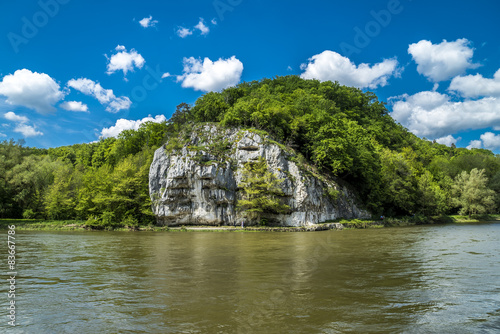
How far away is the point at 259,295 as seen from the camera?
9.51 metres

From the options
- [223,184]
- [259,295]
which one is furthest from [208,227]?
[259,295]

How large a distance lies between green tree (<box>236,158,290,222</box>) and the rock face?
1.05m

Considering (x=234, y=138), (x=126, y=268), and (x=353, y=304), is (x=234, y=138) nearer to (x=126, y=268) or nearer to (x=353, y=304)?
(x=126, y=268)

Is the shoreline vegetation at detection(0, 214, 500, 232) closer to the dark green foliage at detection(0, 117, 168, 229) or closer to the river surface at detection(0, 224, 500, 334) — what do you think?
the dark green foliage at detection(0, 117, 168, 229)

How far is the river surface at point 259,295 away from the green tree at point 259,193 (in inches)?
1101

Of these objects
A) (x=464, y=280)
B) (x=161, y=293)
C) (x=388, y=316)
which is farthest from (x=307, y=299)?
(x=464, y=280)

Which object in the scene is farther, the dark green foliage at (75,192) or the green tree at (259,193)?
the dark green foliage at (75,192)

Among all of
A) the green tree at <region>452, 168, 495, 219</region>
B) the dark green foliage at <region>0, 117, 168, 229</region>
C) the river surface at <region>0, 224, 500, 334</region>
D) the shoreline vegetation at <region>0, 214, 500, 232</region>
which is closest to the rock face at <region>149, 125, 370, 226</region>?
the shoreline vegetation at <region>0, 214, 500, 232</region>

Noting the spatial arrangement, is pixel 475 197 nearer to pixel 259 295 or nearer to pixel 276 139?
pixel 276 139

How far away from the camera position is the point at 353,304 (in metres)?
8.48

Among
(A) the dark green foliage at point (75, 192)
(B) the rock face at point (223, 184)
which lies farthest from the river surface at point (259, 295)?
(A) the dark green foliage at point (75, 192)

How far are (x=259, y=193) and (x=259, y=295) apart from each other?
36.1m

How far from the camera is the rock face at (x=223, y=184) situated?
4678 cm

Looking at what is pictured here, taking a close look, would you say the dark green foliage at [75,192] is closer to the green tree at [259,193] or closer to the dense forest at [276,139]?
the dense forest at [276,139]
